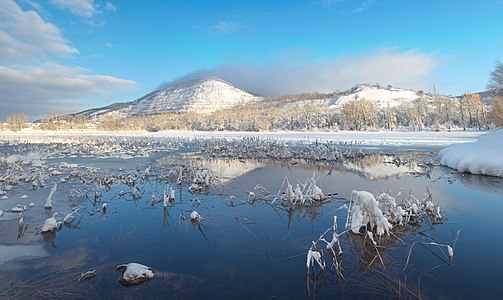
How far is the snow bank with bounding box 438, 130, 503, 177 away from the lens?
47.2 feet

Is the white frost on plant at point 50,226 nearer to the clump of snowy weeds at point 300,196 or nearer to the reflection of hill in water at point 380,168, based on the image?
the clump of snowy weeds at point 300,196

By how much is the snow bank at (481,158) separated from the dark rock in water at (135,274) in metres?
15.5

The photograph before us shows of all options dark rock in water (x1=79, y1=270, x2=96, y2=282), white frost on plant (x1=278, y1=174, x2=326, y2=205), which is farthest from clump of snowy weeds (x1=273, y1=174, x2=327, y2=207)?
dark rock in water (x1=79, y1=270, x2=96, y2=282)

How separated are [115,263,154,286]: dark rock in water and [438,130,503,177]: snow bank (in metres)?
15.5

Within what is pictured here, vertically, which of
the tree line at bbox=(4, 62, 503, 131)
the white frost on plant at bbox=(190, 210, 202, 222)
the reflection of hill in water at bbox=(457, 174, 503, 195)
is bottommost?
the reflection of hill in water at bbox=(457, 174, 503, 195)

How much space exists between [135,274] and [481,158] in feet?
55.6

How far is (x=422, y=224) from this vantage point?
305 inches

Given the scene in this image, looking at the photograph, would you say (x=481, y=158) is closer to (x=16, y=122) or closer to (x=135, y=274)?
(x=135, y=274)

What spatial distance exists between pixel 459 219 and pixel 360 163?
1175 cm

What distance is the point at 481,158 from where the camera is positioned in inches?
603

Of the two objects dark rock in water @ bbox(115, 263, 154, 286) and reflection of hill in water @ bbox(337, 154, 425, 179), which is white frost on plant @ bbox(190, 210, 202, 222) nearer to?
dark rock in water @ bbox(115, 263, 154, 286)

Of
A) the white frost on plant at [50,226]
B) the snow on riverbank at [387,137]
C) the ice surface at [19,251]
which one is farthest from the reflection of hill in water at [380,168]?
the ice surface at [19,251]

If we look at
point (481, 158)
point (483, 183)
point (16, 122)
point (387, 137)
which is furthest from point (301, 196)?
point (16, 122)

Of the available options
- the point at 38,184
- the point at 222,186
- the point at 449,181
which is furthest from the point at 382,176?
the point at 38,184
